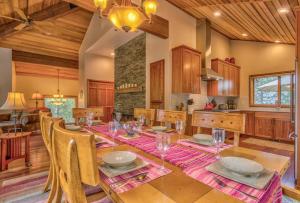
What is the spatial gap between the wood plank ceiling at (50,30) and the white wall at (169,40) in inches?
94.6

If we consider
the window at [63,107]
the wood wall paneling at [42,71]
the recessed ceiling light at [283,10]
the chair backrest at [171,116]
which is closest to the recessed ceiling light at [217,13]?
the recessed ceiling light at [283,10]

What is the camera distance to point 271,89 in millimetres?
5207

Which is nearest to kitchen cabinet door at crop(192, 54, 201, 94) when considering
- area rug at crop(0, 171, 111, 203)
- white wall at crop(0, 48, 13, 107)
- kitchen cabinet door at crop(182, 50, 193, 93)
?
kitchen cabinet door at crop(182, 50, 193, 93)

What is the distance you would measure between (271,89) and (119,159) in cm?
592

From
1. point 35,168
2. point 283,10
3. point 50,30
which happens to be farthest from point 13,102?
point 283,10

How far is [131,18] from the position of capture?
187 centimetres

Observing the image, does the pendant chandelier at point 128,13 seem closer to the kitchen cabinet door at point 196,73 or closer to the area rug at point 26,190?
the area rug at point 26,190

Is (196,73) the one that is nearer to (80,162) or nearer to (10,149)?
(80,162)

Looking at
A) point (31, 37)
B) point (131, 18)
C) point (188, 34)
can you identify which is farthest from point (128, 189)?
point (31, 37)

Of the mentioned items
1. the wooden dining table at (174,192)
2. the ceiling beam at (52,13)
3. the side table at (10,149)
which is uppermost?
the ceiling beam at (52,13)

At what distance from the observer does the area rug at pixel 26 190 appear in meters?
1.90

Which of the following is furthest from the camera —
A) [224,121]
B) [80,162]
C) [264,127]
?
[264,127]

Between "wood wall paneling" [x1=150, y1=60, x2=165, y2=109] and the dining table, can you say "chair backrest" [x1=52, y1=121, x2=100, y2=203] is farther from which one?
"wood wall paneling" [x1=150, y1=60, x2=165, y2=109]

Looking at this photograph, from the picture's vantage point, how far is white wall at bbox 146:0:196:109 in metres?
3.69
